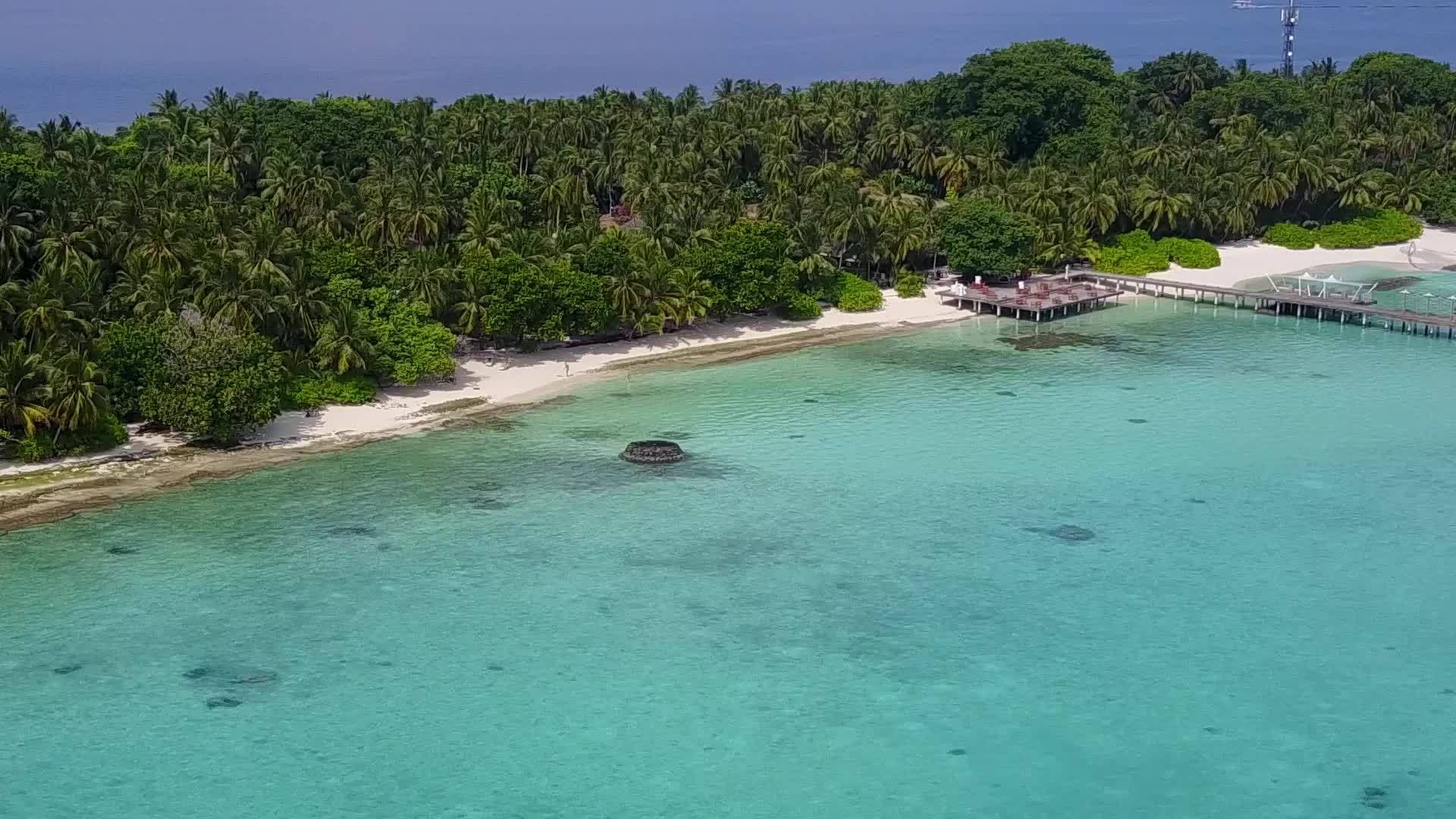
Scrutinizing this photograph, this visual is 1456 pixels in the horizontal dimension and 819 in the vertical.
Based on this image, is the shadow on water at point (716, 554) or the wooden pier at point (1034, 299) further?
the wooden pier at point (1034, 299)

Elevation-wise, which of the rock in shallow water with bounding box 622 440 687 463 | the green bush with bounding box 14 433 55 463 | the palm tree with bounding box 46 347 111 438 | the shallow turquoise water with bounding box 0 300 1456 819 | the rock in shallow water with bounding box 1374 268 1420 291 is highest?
the rock in shallow water with bounding box 1374 268 1420 291

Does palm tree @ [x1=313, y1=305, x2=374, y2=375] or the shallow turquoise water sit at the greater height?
palm tree @ [x1=313, y1=305, x2=374, y2=375]

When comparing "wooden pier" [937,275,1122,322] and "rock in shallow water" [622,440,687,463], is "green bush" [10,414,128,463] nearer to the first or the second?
"rock in shallow water" [622,440,687,463]

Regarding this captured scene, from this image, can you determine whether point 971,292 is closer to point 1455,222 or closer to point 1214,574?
point 1214,574

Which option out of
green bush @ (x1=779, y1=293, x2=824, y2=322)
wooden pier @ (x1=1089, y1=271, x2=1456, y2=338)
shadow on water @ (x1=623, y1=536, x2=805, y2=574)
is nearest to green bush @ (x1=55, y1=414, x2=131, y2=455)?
shadow on water @ (x1=623, y1=536, x2=805, y2=574)

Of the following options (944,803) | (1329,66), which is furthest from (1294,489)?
(1329,66)

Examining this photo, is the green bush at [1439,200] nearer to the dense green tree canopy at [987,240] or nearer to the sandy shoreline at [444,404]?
the sandy shoreline at [444,404]

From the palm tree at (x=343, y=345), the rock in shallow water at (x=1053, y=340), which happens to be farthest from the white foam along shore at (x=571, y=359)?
the rock in shallow water at (x=1053, y=340)

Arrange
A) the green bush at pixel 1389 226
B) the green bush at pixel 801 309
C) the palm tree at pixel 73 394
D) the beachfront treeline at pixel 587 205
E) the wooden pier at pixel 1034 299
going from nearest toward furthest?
the palm tree at pixel 73 394 < the beachfront treeline at pixel 587 205 < the green bush at pixel 801 309 < the wooden pier at pixel 1034 299 < the green bush at pixel 1389 226
